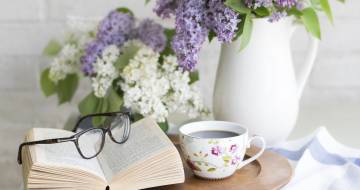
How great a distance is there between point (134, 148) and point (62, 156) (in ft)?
0.31

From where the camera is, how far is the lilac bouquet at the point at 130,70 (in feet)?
3.17

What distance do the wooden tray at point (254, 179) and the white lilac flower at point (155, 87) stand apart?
14 centimetres

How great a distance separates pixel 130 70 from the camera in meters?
0.97

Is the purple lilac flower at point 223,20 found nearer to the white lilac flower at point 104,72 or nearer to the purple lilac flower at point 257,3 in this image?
the purple lilac flower at point 257,3

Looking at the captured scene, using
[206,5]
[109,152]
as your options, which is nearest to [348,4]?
[206,5]

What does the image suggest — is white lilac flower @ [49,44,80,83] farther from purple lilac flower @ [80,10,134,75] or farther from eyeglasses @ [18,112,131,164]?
eyeglasses @ [18,112,131,164]

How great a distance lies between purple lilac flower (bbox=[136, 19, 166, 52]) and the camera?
3.43ft

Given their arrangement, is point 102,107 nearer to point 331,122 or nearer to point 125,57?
point 125,57

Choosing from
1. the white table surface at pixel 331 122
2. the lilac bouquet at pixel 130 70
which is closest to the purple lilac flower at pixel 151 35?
the lilac bouquet at pixel 130 70

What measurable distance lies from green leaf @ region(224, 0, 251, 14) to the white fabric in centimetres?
25

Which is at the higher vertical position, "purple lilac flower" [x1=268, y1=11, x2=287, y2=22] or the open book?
"purple lilac flower" [x1=268, y1=11, x2=287, y2=22]

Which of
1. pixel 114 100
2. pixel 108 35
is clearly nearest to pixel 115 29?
pixel 108 35

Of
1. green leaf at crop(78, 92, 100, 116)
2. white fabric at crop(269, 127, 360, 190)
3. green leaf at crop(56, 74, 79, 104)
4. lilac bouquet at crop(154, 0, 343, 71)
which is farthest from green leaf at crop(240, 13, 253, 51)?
green leaf at crop(56, 74, 79, 104)

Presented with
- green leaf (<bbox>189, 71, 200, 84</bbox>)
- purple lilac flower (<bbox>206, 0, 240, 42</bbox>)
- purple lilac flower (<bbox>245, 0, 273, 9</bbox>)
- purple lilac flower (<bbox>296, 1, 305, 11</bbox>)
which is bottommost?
green leaf (<bbox>189, 71, 200, 84</bbox>)
